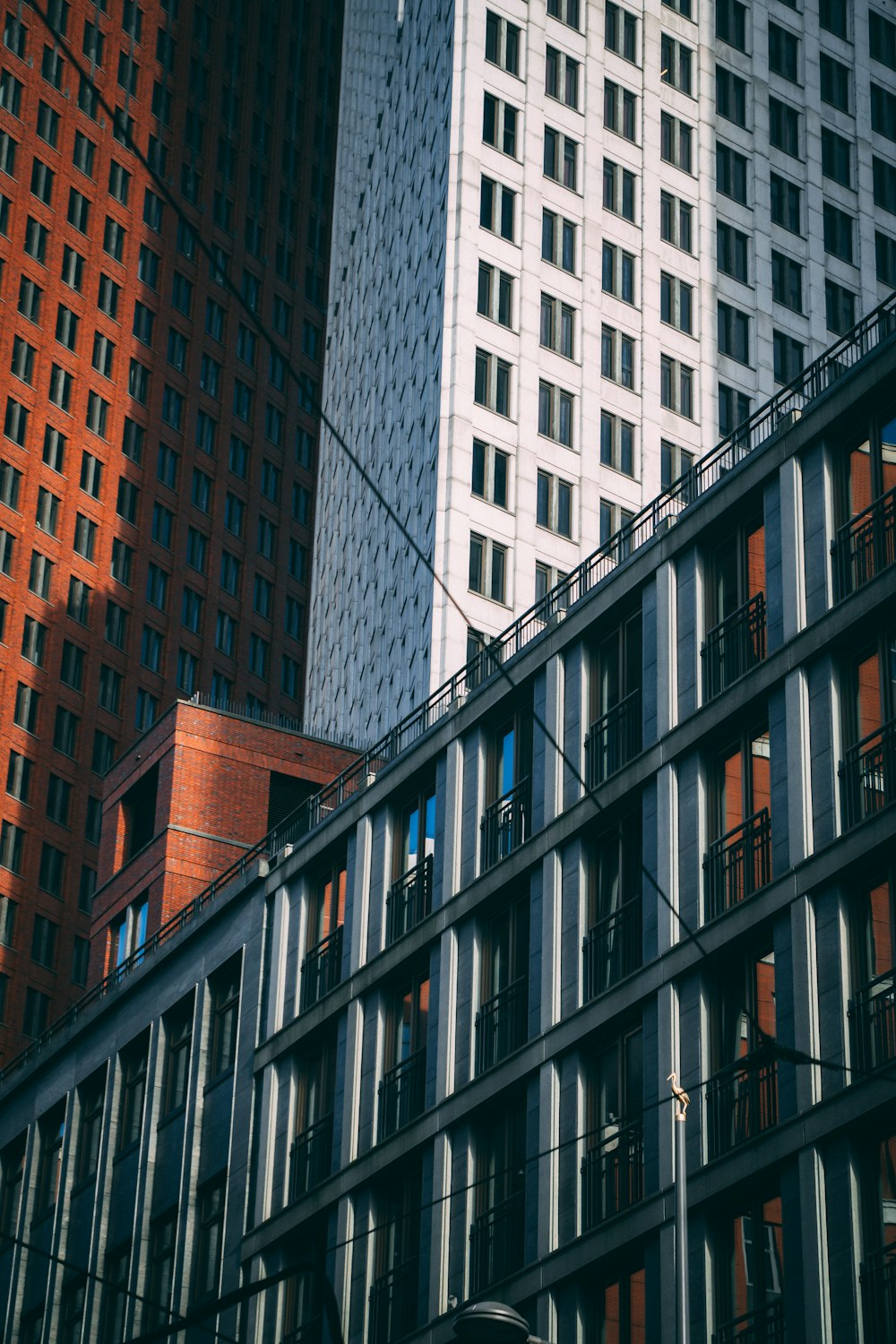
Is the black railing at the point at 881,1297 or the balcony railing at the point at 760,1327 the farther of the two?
the balcony railing at the point at 760,1327

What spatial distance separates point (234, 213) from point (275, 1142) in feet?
333

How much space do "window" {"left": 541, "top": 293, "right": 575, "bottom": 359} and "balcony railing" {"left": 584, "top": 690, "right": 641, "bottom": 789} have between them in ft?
151

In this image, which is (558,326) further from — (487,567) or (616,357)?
(487,567)

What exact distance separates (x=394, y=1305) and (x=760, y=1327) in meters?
11.5

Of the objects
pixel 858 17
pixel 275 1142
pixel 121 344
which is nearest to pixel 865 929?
pixel 275 1142

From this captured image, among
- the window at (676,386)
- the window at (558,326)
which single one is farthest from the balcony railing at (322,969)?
the window at (676,386)

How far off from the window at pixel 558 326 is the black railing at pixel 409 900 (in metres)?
42.6

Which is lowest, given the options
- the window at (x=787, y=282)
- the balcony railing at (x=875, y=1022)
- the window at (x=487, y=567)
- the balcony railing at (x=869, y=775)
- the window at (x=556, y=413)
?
the balcony railing at (x=875, y=1022)

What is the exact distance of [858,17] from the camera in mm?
104000

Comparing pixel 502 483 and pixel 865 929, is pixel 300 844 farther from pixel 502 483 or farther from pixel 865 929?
pixel 502 483

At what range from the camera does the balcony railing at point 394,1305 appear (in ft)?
144

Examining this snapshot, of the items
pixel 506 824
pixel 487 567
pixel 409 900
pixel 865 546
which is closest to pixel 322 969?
pixel 409 900

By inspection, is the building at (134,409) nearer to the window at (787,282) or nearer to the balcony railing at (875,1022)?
the window at (787,282)

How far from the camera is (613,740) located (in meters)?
43.2
